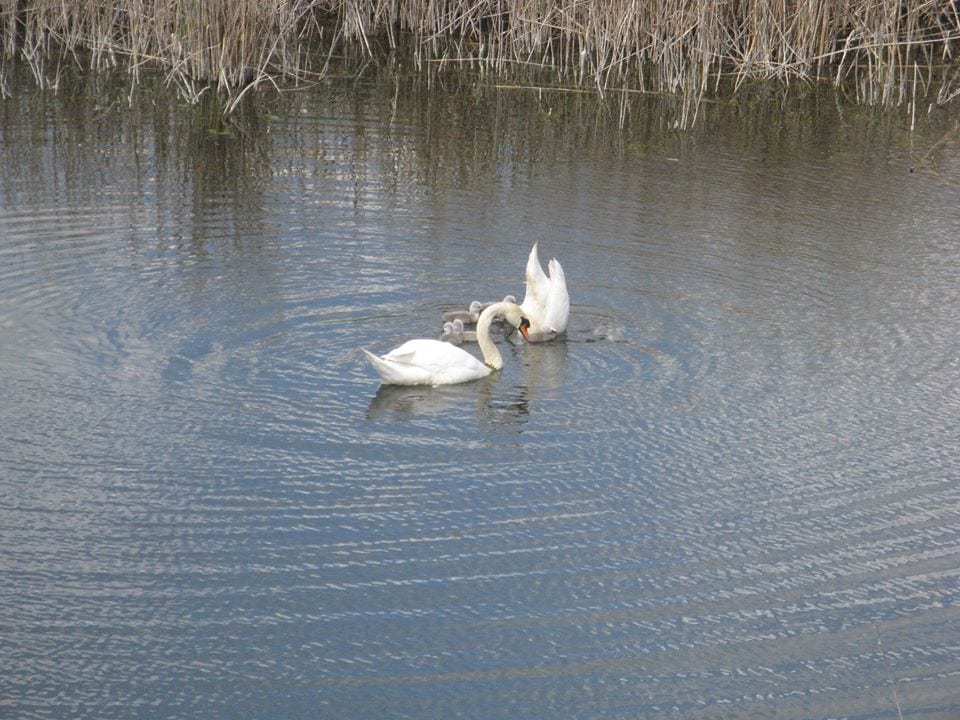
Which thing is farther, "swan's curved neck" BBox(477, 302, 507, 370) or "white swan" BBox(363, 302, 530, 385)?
"swan's curved neck" BBox(477, 302, 507, 370)

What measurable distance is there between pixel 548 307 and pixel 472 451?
179cm

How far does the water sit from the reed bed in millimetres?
3690

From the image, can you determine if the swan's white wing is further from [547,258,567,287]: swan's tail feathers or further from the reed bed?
the reed bed

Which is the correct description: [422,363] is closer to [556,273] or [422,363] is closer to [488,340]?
[488,340]

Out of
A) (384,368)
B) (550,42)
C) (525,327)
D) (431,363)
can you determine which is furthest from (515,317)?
(550,42)

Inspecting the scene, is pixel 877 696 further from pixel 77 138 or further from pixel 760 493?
pixel 77 138

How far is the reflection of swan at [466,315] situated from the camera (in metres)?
Answer: 8.23

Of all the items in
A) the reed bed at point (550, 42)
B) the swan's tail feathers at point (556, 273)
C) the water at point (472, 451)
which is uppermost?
the reed bed at point (550, 42)

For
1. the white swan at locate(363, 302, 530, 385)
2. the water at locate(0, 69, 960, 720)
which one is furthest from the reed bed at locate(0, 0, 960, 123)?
the white swan at locate(363, 302, 530, 385)

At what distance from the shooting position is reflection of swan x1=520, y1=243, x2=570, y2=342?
26.5 ft

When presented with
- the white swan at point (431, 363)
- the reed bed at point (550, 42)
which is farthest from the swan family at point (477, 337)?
the reed bed at point (550, 42)

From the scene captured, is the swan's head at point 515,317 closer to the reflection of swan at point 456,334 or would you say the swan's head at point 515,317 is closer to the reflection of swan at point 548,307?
the reflection of swan at point 548,307

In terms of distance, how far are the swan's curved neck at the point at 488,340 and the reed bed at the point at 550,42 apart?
7.12m

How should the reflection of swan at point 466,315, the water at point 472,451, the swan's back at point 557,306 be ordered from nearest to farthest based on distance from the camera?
the water at point 472,451, the swan's back at point 557,306, the reflection of swan at point 466,315
